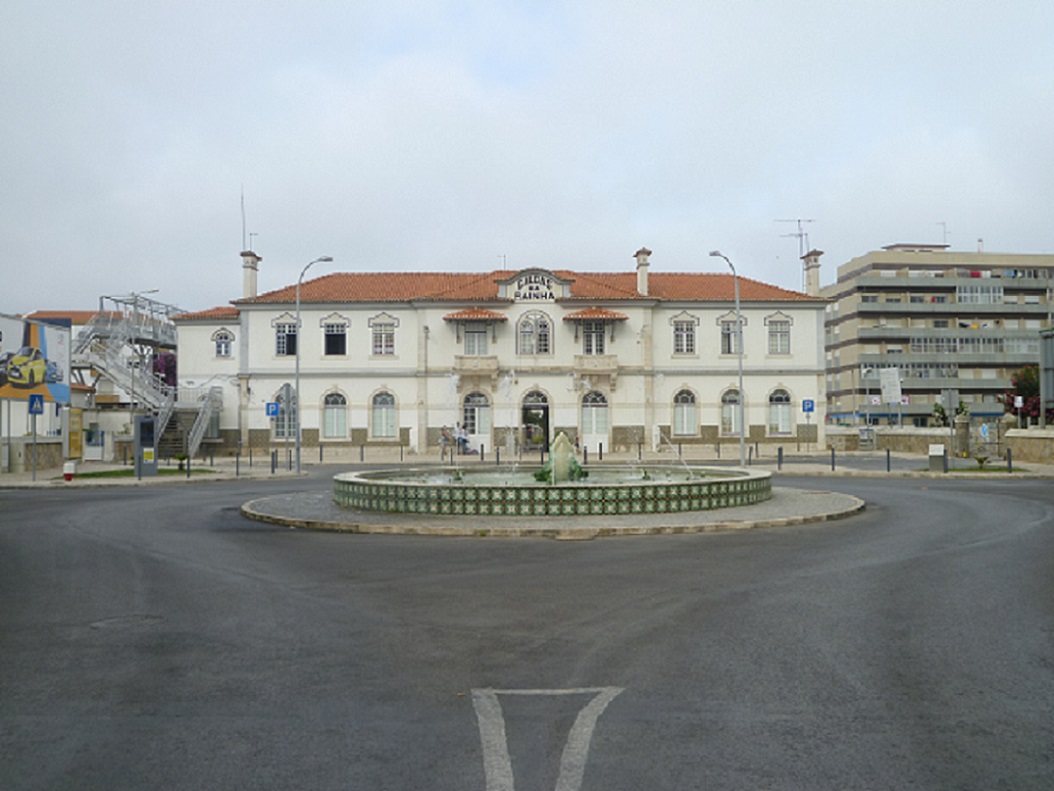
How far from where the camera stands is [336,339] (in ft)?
158

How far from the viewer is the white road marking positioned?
4.39 meters

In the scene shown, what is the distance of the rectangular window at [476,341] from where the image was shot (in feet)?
157

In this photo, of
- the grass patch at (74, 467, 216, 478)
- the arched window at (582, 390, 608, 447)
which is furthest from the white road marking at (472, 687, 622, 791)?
the arched window at (582, 390, 608, 447)

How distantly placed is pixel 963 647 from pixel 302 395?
144 ft

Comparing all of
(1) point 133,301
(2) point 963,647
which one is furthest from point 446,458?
(2) point 963,647

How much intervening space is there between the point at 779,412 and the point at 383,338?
22892 millimetres

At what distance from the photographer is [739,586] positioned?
964 centimetres

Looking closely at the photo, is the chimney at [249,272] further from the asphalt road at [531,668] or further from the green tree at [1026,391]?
the green tree at [1026,391]

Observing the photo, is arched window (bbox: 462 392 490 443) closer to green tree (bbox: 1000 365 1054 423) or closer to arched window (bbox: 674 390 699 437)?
arched window (bbox: 674 390 699 437)

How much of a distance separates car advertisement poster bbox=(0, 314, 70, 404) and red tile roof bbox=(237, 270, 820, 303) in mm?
10637

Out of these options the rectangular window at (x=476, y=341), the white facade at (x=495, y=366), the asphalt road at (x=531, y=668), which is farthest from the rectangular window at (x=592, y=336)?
the asphalt road at (x=531, y=668)

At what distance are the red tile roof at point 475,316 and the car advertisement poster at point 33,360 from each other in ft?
61.3

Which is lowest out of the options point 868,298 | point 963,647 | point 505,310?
point 963,647

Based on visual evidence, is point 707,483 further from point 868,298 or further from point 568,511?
point 868,298
